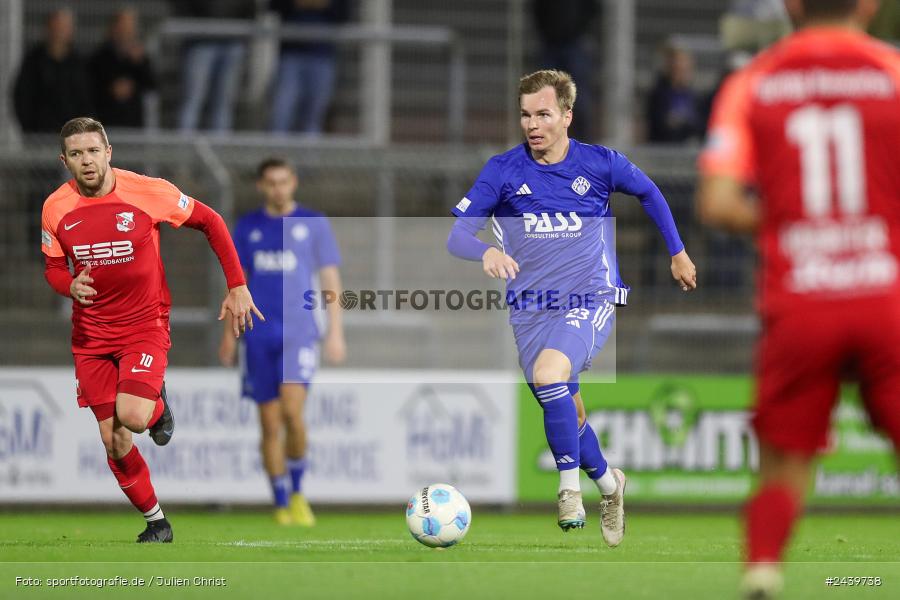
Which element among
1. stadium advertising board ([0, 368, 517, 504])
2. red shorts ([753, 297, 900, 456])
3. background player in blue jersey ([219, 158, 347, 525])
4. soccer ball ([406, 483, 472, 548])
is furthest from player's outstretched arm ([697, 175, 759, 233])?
stadium advertising board ([0, 368, 517, 504])

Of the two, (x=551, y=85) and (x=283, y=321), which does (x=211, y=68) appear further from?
(x=551, y=85)

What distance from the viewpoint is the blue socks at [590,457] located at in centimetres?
886

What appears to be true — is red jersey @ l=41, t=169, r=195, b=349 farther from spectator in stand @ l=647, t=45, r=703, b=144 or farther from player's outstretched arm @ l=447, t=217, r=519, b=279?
spectator in stand @ l=647, t=45, r=703, b=144

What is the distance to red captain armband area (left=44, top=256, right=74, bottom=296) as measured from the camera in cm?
862

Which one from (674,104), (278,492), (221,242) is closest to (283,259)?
(278,492)

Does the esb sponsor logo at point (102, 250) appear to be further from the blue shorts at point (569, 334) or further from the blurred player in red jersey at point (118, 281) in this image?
the blue shorts at point (569, 334)

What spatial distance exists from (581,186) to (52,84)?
759 centimetres

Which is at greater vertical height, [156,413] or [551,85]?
[551,85]

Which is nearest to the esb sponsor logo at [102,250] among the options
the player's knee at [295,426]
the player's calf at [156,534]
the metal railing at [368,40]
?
the player's calf at [156,534]

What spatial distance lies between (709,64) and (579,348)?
10.8 m

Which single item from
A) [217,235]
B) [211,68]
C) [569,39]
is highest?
[569,39]

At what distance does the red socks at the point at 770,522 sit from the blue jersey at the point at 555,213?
4100mm

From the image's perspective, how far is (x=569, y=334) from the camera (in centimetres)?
856

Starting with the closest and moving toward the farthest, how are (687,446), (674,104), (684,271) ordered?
(684,271) < (687,446) < (674,104)
